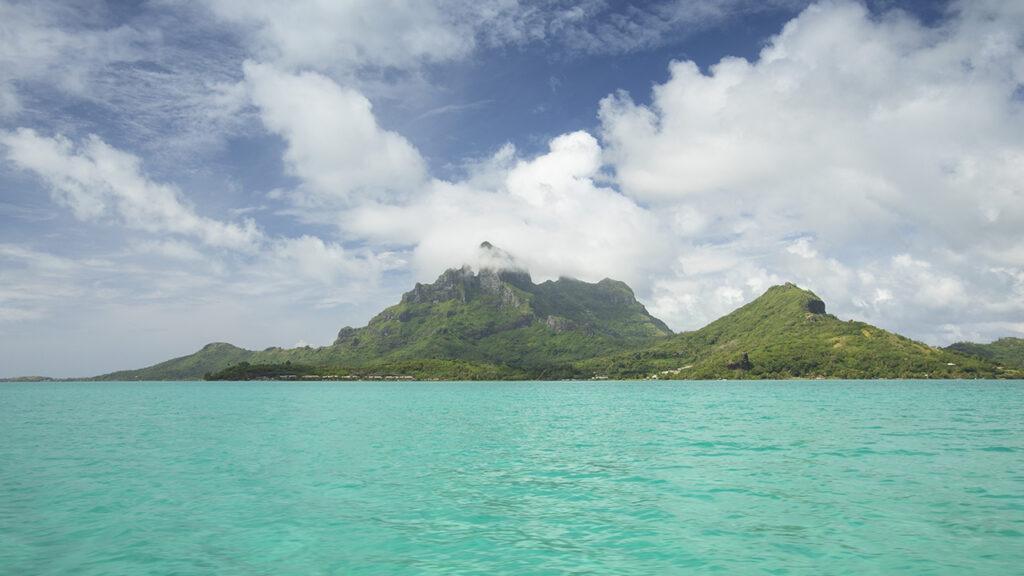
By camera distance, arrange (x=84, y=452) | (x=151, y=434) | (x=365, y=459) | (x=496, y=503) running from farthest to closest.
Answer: (x=151, y=434), (x=84, y=452), (x=365, y=459), (x=496, y=503)

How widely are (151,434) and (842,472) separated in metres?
62.8

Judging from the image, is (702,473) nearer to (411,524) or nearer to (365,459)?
(411,524)

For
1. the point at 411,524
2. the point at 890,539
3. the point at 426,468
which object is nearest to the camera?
the point at 890,539

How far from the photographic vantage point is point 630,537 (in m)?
19.4

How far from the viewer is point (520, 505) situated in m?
24.0

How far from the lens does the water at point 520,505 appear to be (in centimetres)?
1720

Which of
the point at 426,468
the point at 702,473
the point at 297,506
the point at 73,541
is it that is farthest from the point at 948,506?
the point at 73,541

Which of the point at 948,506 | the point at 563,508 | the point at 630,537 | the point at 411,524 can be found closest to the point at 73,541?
the point at 411,524

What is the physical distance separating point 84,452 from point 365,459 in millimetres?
24011

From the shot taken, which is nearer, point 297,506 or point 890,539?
point 890,539

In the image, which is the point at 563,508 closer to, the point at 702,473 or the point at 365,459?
the point at 702,473

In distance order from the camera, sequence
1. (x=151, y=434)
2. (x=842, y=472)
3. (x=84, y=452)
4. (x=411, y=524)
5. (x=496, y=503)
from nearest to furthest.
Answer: (x=411, y=524) < (x=496, y=503) < (x=842, y=472) < (x=84, y=452) < (x=151, y=434)

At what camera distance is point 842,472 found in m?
30.8

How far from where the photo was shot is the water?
56.4 feet
